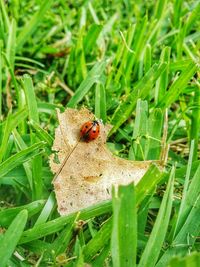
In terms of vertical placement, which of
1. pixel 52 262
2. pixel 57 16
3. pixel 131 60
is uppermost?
pixel 57 16

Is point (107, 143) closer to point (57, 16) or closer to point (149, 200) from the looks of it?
point (149, 200)

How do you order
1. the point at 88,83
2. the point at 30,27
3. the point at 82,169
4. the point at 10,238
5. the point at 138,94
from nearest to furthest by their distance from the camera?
the point at 10,238
the point at 82,169
the point at 138,94
the point at 88,83
the point at 30,27

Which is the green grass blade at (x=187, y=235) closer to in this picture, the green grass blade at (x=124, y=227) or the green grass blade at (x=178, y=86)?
the green grass blade at (x=124, y=227)

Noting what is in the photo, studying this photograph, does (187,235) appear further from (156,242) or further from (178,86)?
(178,86)

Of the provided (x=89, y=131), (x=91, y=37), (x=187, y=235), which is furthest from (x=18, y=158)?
(x=91, y=37)

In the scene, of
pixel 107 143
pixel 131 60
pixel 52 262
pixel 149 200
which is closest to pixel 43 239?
pixel 52 262

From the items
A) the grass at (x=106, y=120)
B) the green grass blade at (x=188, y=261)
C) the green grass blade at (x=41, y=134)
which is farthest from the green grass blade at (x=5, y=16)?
the green grass blade at (x=188, y=261)
